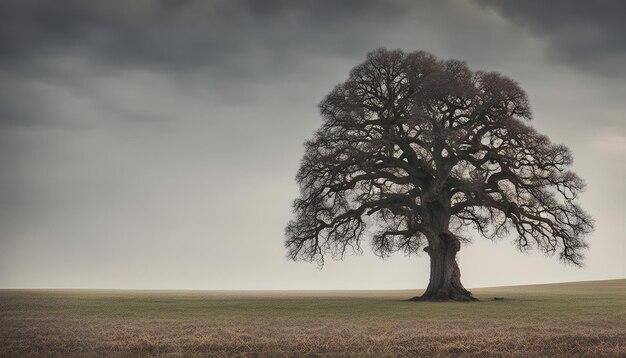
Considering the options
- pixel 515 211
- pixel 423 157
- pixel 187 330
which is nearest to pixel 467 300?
pixel 515 211

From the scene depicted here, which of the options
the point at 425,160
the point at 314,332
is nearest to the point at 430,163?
the point at 425,160

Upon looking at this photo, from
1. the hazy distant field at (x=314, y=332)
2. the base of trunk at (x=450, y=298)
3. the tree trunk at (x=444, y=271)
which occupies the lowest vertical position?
the hazy distant field at (x=314, y=332)

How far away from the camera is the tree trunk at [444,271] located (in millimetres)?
41906

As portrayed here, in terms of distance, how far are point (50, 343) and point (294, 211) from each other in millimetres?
24756

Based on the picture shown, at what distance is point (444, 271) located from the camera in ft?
139

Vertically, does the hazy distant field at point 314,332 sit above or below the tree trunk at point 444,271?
below

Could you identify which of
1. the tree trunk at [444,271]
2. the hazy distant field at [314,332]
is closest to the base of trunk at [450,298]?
the tree trunk at [444,271]

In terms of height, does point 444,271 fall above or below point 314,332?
above

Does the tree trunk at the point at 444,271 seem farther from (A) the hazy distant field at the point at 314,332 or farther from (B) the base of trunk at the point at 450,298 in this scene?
(A) the hazy distant field at the point at 314,332

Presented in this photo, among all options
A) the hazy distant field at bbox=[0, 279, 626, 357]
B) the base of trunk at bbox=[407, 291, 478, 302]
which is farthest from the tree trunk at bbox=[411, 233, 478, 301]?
the hazy distant field at bbox=[0, 279, 626, 357]

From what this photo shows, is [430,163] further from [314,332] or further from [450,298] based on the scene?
[314,332]

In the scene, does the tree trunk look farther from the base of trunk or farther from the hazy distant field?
the hazy distant field

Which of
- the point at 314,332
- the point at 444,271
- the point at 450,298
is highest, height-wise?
the point at 444,271

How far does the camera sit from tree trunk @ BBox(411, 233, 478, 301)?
41.9 m
